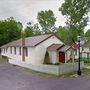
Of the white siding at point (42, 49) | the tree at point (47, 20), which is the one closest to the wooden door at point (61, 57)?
the white siding at point (42, 49)

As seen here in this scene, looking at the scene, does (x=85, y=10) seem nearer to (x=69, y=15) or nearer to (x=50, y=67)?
(x=69, y=15)

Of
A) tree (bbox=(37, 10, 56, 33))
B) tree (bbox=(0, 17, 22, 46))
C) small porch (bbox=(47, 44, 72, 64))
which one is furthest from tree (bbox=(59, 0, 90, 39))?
tree (bbox=(37, 10, 56, 33))

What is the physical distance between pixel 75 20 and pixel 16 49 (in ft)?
42.9

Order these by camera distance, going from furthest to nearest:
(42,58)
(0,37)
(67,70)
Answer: (0,37), (42,58), (67,70)

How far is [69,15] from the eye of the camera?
94.7 ft

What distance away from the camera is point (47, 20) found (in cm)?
6906

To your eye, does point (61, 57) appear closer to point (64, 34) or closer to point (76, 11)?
point (76, 11)

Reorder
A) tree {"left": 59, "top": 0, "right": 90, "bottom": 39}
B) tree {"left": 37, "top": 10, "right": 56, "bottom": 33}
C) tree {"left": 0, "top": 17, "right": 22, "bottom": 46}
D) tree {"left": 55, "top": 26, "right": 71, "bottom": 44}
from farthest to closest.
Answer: tree {"left": 37, "top": 10, "right": 56, "bottom": 33}, tree {"left": 0, "top": 17, "right": 22, "bottom": 46}, tree {"left": 55, "top": 26, "right": 71, "bottom": 44}, tree {"left": 59, "top": 0, "right": 90, "bottom": 39}

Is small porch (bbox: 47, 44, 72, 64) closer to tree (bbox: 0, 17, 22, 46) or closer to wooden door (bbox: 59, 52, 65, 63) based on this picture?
wooden door (bbox: 59, 52, 65, 63)

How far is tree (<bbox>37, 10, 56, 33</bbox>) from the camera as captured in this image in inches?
2693

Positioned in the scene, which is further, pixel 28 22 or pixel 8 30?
pixel 28 22

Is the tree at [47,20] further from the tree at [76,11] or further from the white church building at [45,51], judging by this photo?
the tree at [76,11]

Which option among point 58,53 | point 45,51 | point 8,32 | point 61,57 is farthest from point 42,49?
point 8,32

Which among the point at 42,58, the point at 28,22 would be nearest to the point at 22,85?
the point at 42,58
